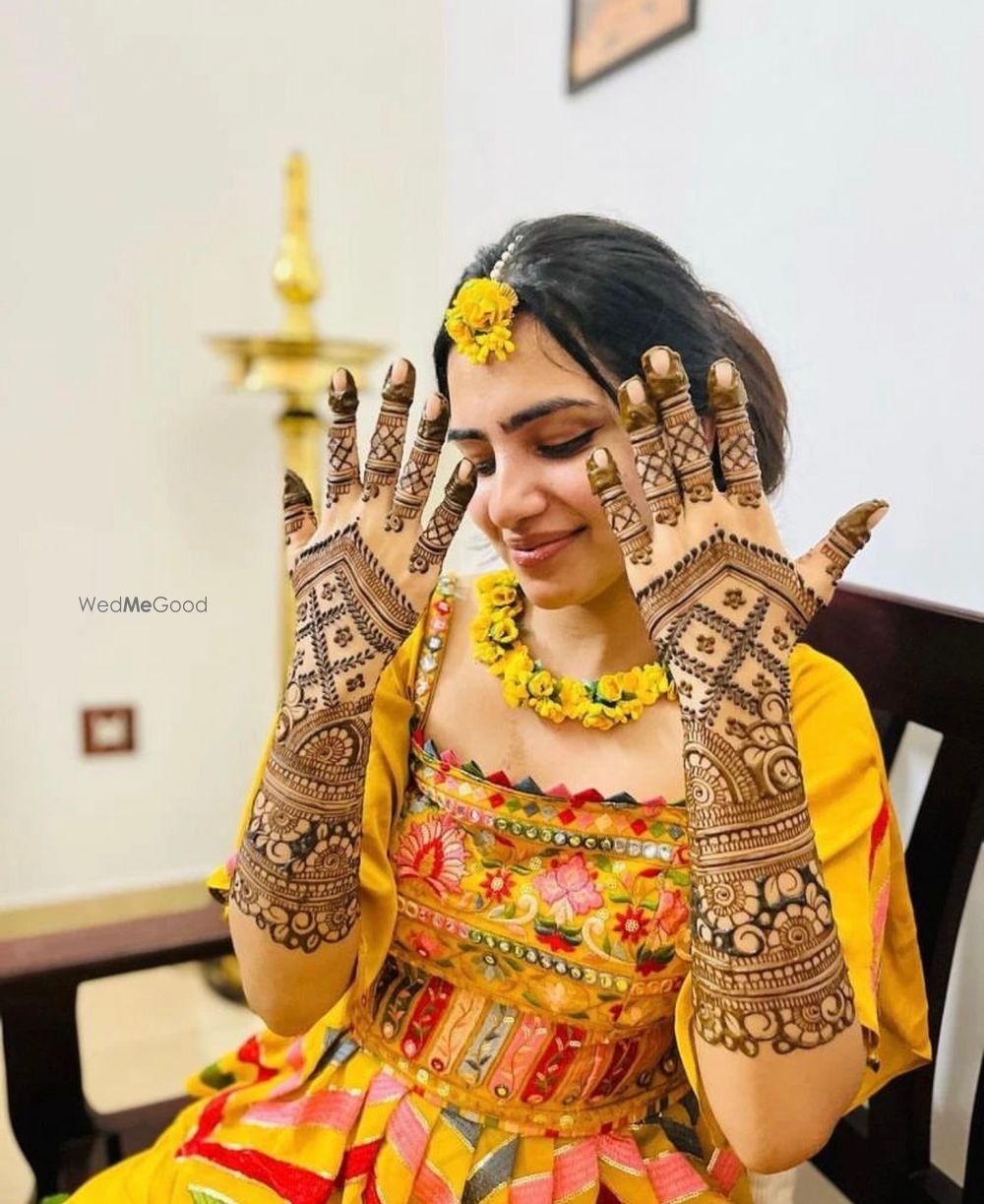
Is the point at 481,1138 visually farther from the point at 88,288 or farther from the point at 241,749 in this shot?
the point at 88,288

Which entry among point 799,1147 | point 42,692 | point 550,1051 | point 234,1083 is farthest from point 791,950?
point 42,692

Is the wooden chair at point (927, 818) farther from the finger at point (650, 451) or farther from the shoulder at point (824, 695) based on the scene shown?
the finger at point (650, 451)

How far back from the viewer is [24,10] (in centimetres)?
179

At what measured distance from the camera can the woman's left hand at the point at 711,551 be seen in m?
0.60

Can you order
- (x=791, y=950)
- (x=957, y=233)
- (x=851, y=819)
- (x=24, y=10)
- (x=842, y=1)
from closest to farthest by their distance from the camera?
(x=791, y=950)
(x=851, y=819)
(x=957, y=233)
(x=842, y=1)
(x=24, y=10)

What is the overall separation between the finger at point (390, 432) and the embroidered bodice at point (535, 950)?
0.27m

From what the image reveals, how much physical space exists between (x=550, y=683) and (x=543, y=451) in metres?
0.21

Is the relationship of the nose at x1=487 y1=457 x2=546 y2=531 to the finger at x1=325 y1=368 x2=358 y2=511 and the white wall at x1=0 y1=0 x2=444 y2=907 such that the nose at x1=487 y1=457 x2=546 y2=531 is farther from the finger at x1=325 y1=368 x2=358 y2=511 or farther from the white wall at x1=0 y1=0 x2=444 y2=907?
the white wall at x1=0 y1=0 x2=444 y2=907

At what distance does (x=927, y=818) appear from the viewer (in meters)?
0.92

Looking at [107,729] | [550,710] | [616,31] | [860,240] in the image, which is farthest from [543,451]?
[107,729]

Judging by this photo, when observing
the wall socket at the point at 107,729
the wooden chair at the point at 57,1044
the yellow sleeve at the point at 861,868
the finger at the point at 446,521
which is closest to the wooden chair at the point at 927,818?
the yellow sleeve at the point at 861,868

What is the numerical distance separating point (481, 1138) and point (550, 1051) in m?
0.09

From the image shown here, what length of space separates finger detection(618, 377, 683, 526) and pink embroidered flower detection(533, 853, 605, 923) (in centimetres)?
32

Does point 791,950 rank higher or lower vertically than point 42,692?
higher
